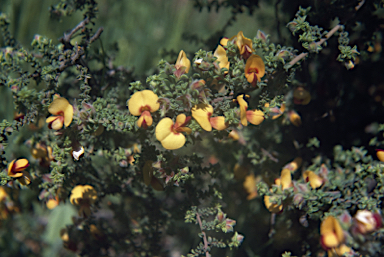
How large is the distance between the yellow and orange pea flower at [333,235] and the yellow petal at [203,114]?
0.47 meters

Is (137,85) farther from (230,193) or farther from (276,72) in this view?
(230,193)

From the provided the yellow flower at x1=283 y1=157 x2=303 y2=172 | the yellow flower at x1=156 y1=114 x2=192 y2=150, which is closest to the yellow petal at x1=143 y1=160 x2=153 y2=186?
the yellow flower at x1=156 y1=114 x2=192 y2=150

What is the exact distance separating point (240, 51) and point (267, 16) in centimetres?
92

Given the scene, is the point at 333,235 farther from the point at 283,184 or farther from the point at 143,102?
the point at 143,102

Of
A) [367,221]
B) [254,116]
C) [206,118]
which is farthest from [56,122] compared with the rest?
[367,221]

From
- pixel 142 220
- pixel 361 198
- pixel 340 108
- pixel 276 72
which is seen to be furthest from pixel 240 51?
pixel 142 220

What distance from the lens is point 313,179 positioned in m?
0.96

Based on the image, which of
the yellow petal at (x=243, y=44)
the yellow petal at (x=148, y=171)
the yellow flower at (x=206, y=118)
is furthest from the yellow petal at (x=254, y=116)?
the yellow petal at (x=148, y=171)

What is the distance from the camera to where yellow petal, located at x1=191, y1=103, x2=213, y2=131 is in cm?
75

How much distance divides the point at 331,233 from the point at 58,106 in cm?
87

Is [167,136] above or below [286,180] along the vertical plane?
above

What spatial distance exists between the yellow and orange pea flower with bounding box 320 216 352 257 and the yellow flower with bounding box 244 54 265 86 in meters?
0.47

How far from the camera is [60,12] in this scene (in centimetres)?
112

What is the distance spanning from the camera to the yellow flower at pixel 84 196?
1.04 m
